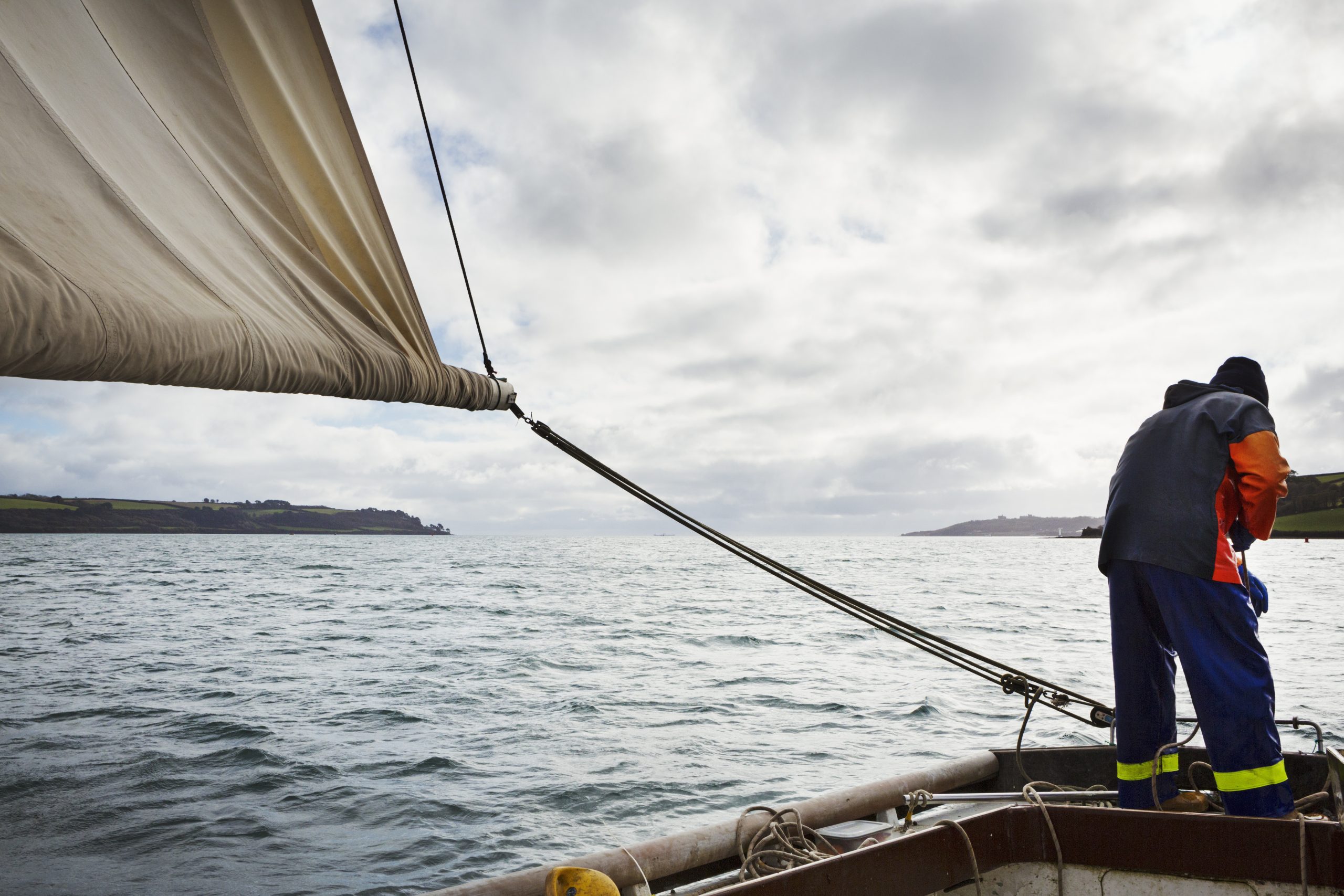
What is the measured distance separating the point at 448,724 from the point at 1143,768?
8174 millimetres

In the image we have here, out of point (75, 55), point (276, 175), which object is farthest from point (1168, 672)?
point (75, 55)

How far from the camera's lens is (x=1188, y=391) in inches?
128

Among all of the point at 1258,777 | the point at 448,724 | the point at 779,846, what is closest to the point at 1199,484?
the point at 1258,777

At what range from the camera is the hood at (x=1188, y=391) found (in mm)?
3182

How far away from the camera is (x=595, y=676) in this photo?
1303cm

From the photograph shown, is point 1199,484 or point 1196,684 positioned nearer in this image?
point 1196,684

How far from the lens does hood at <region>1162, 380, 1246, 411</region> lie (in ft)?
10.4

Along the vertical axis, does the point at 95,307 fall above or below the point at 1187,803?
above

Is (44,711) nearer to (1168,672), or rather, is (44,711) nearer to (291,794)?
(291,794)

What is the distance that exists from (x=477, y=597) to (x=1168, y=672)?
29.5 meters

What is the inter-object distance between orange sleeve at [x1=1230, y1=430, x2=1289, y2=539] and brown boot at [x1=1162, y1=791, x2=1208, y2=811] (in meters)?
1.11

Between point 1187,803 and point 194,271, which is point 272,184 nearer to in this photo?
point 194,271

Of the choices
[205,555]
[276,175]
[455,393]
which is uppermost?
[276,175]

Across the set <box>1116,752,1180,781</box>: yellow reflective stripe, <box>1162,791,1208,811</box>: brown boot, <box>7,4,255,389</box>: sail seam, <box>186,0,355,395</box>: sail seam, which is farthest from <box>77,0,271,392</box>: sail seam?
<box>1162,791,1208,811</box>: brown boot
